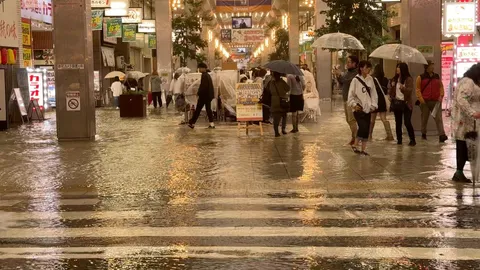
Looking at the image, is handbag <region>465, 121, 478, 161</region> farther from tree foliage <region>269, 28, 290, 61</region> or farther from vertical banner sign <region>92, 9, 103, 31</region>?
tree foliage <region>269, 28, 290, 61</region>

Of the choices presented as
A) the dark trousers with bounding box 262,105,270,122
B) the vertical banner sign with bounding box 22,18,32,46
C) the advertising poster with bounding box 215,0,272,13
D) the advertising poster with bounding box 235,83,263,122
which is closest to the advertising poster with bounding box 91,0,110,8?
the vertical banner sign with bounding box 22,18,32,46

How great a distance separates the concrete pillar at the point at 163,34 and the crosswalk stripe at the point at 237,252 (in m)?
29.4

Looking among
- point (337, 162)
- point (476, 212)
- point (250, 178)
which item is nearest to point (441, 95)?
point (337, 162)

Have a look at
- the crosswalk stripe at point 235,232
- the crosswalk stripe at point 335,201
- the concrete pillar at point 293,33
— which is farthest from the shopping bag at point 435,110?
the concrete pillar at point 293,33

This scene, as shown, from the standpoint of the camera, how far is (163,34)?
118ft

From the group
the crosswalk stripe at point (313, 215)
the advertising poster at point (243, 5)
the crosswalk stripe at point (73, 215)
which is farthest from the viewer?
the advertising poster at point (243, 5)

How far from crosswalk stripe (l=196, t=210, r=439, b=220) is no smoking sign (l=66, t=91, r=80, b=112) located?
371 inches

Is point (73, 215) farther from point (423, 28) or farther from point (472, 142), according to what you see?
point (423, 28)

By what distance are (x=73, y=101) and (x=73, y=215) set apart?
354 inches

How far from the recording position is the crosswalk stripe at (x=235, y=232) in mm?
7457

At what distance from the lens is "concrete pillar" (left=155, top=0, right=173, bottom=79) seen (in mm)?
35656

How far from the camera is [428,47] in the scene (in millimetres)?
17250

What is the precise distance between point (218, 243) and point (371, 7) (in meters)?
24.8

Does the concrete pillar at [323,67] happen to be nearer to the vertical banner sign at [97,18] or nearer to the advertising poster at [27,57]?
the vertical banner sign at [97,18]
